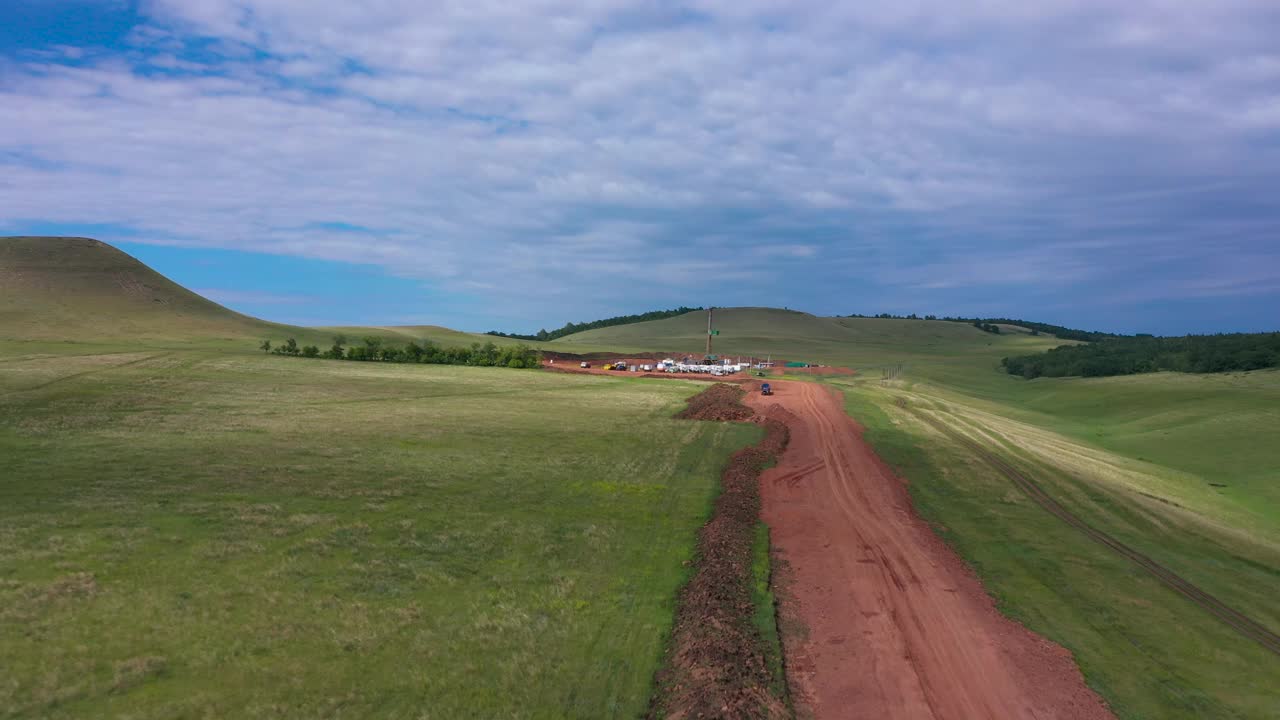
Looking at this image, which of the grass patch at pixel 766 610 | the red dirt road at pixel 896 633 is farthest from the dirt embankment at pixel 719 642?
the red dirt road at pixel 896 633

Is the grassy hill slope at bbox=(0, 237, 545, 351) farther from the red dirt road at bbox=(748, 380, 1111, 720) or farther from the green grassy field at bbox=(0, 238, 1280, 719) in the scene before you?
the red dirt road at bbox=(748, 380, 1111, 720)

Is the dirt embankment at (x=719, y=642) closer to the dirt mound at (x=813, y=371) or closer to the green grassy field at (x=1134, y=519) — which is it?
the green grassy field at (x=1134, y=519)

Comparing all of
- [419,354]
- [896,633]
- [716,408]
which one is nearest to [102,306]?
[419,354]

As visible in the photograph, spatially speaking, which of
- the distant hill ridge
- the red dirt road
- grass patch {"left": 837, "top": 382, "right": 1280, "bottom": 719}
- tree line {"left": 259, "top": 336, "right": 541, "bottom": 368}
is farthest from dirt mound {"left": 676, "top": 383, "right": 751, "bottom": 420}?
the distant hill ridge

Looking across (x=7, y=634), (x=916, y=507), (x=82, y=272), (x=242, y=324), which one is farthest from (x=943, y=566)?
(x=82, y=272)

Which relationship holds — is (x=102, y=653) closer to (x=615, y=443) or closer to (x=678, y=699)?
(x=678, y=699)
